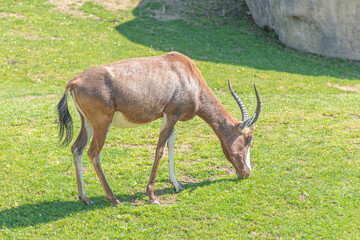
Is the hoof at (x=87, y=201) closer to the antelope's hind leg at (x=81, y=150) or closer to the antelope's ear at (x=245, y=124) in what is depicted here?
the antelope's hind leg at (x=81, y=150)

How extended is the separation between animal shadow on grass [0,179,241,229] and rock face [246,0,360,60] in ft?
52.9

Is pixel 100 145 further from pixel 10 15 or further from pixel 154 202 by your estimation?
pixel 10 15

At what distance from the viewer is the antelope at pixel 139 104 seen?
7.60 m

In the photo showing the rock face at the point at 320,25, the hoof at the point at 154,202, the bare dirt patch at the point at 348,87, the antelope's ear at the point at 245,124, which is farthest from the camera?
the rock face at the point at 320,25

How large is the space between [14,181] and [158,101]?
3.49 meters

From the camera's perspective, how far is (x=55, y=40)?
67.9 feet

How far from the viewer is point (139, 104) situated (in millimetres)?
7891

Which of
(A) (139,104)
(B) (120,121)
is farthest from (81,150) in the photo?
(A) (139,104)

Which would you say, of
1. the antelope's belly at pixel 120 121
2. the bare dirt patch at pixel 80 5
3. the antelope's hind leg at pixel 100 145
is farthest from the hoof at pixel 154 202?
the bare dirt patch at pixel 80 5

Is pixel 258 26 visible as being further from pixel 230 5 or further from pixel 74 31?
pixel 74 31

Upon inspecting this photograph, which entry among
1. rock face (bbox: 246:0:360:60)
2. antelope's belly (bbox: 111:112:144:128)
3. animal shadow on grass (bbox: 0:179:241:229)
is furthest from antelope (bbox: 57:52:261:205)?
rock face (bbox: 246:0:360:60)

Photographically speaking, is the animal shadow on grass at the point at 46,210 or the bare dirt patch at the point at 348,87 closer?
the animal shadow on grass at the point at 46,210

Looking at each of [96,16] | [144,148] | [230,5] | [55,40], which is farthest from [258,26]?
[144,148]

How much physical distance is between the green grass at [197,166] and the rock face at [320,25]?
9.07ft
